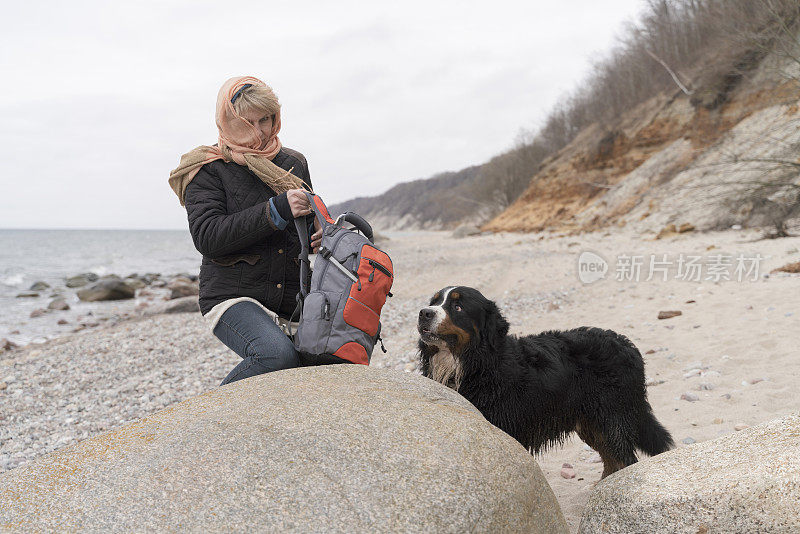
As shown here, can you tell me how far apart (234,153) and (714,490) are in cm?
284

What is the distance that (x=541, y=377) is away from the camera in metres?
3.52

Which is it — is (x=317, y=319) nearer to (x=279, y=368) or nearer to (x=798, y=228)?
(x=279, y=368)

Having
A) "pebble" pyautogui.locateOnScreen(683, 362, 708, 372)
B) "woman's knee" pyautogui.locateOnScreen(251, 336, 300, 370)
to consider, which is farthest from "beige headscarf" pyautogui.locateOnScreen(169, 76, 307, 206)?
"pebble" pyautogui.locateOnScreen(683, 362, 708, 372)

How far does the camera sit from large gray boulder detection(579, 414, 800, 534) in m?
2.04

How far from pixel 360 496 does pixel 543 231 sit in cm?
2580

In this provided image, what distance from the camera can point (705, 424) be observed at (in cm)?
420

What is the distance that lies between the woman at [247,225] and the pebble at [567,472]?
234 centimetres

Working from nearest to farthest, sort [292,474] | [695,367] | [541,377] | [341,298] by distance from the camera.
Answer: [292,474]
[341,298]
[541,377]
[695,367]

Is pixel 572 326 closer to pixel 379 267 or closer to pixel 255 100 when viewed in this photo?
pixel 379 267

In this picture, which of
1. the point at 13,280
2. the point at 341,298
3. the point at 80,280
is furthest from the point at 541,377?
the point at 13,280

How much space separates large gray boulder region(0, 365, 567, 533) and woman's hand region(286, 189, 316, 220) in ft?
3.10

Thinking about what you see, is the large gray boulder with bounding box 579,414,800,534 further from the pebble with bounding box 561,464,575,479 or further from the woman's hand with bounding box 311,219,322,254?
the woman's hand with bounding box 311,219,322,254

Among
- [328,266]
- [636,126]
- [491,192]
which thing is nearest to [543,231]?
[636,126]

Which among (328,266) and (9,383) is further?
(9,383)
